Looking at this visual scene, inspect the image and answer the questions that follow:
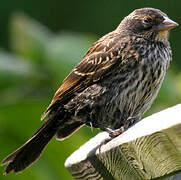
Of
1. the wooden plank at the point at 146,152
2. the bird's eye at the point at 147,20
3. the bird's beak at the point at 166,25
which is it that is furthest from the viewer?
the bird's eye at the point at 147,20

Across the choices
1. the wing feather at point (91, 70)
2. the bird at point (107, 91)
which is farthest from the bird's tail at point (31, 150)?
the wing feather at point (91, 70)

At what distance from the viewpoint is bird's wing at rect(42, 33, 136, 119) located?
436 centimetres

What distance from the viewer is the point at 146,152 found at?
3.02m

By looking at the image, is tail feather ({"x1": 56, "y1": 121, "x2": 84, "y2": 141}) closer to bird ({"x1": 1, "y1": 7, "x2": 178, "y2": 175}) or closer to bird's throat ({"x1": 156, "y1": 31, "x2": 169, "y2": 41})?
bird ({"x1": 1, "y1": 7, "x2": 178, "y2": 175})

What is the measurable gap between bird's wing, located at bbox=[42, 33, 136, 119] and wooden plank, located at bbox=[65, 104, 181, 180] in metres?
1.04

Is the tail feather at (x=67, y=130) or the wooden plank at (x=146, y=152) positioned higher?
the wooden plank at (x=146, y=152)

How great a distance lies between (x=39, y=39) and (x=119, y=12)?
2962 mm

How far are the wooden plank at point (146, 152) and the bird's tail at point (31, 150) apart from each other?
2.61ft

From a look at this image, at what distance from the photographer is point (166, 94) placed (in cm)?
497

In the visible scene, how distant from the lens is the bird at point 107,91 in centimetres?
432

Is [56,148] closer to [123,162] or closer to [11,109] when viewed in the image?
[11,109]

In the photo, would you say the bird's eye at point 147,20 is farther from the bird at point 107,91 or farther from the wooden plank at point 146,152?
the wooden plank at point 146,152

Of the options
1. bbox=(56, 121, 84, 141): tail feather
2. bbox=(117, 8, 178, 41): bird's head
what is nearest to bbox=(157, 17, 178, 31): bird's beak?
bbox=(117, 8, 178, 41): bird's head

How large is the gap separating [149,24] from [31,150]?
1.05 m
